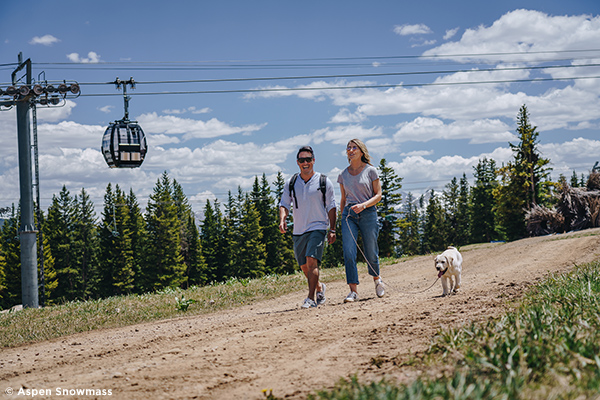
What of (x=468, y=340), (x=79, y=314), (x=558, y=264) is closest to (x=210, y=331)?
(x=468, y=340)

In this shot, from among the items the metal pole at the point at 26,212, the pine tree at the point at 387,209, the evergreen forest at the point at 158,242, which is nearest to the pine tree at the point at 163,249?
the evergreen forest at the point at 158,242

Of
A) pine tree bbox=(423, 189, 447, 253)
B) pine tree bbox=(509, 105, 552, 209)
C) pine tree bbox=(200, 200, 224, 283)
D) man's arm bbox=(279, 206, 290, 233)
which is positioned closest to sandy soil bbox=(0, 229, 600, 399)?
man's arm bbox=(279, 206, 290, 233)

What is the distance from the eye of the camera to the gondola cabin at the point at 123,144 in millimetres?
15469

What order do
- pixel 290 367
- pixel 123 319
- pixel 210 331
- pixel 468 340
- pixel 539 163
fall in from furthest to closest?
pixel 539 163, pixel 123 319, pixel 210 331, pixel 290 367, pixel 468 340

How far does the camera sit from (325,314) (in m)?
6.41

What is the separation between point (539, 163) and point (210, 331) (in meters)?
47.6

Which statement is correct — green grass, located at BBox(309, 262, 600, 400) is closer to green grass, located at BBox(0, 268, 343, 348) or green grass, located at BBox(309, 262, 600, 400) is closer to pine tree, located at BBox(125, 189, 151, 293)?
green grass, located at BBox(0, 268, 343, 348)

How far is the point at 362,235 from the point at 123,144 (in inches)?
401

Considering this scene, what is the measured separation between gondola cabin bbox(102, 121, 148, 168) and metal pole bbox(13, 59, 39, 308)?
607cm

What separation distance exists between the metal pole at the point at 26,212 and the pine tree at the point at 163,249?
48145 millimetres

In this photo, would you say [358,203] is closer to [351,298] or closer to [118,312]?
[351,298]

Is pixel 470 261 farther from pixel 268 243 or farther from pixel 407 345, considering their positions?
pixel 268 243

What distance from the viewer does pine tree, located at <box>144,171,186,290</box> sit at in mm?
69562

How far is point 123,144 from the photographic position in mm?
15531
